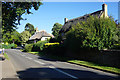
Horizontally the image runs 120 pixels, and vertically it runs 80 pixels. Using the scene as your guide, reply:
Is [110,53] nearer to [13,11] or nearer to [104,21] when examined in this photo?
[104,21]

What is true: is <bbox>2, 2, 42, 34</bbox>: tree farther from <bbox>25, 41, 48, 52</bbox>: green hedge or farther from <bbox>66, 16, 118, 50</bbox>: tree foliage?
<bbox>25, 41, 48, 52</bbox>: green hedge

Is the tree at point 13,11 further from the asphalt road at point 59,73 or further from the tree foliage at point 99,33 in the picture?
the tree foliage at point 99,33

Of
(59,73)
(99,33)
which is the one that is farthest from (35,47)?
(59,73)

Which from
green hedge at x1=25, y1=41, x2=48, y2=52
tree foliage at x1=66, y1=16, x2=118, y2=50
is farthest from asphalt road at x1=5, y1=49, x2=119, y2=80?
green hedge at x1=25, y1=41, x2=48, y2=52

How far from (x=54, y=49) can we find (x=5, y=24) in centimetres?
1234

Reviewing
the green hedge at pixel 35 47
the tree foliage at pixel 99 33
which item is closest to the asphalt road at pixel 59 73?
the tree foliage at pixel 99 33

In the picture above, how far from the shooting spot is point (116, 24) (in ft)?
51.2

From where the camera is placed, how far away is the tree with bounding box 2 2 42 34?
11930mm

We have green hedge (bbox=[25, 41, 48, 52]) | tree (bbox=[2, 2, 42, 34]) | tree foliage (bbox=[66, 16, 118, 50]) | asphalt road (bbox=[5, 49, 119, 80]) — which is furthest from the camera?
green hedge (bbox=[25, 41, 48, 52])

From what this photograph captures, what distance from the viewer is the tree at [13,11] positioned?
1193 centimetres

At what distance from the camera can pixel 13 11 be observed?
12086 millimetres

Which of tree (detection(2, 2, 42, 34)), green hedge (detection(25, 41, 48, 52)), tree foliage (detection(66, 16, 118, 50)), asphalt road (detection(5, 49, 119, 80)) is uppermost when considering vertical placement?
tree (detection(2, 2, 42, 34))

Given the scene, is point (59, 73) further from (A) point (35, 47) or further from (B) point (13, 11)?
(A) point (35, 47)

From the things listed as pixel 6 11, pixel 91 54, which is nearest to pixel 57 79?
pixel 6 11
